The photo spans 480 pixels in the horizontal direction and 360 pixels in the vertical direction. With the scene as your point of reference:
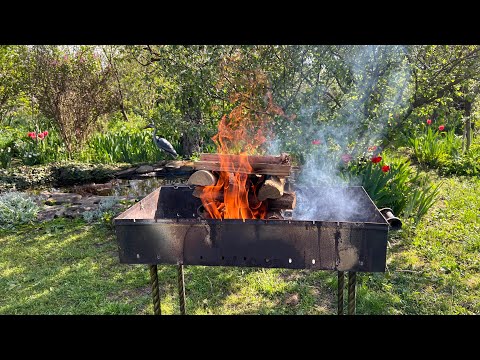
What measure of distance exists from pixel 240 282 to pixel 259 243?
1.59 meters

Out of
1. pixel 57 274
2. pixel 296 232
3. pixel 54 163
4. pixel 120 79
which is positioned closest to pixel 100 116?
pixel 120 79

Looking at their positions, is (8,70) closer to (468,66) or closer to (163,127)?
(163,127)

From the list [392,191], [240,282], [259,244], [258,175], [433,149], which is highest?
[258,175]

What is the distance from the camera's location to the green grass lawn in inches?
128

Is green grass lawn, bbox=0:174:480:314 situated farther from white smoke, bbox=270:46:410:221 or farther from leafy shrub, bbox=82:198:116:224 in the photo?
white smoke, bbox=270:46:410:221

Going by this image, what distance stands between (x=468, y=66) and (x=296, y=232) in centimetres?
429

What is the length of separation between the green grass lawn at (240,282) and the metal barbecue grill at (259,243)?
1.10 meters

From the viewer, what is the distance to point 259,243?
2205 mm

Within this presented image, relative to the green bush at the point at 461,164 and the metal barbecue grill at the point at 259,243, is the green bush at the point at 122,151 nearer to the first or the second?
the green bush at the point at 461,164

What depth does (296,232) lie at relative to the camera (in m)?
2.17

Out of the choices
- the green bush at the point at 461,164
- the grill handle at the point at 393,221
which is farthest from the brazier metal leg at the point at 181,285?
the green bush at the point at 461,164

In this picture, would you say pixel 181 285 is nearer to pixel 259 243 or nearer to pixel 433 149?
pixel 259 243

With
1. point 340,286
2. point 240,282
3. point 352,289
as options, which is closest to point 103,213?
point 240,282

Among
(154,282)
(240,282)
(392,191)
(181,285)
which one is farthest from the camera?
(392,191)
